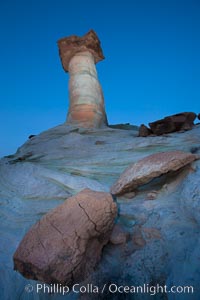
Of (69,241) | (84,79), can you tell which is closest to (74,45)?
(84,79)

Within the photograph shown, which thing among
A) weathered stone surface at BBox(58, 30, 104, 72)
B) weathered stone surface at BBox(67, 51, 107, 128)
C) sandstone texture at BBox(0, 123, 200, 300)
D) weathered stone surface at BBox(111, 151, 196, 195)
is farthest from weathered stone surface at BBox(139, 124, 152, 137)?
weathered stone surface at BBox(58, 30, 104, 72)

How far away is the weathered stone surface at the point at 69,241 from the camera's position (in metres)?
1.91

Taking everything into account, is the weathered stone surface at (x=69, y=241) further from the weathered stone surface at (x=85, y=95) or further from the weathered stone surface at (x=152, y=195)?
the weathered stone surface at (x=85, y=95)

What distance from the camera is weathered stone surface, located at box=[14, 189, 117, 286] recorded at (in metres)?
1.91

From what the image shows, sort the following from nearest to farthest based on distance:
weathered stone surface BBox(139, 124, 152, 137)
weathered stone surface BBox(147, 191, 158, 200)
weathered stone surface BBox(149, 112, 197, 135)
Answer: weathered stone surface BBox(147, 191, 158, 200) → weathered stone surface BBox(149, 112, 197, 135) → weathered stone surface BBox(139, 124, 152, 137)

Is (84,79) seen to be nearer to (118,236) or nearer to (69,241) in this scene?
(118,236)

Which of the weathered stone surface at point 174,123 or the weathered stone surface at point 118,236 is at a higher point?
the weathered stone surface at point 174,123

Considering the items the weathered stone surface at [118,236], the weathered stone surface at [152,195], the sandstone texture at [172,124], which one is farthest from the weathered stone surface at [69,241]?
the sandstone texture at [172,124]

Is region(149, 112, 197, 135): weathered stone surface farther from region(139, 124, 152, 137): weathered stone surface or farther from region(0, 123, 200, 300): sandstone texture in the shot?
region(0, 123, 200, 300): sandstone texture

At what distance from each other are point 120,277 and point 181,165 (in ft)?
6.05

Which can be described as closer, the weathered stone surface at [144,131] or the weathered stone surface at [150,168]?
the weathered stone surface at [150,168]

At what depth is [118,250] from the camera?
2373mm

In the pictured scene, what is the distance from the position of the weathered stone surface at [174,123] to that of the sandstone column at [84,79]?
2.71m

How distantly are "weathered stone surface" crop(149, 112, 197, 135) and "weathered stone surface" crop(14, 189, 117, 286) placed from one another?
3843 millimetres
